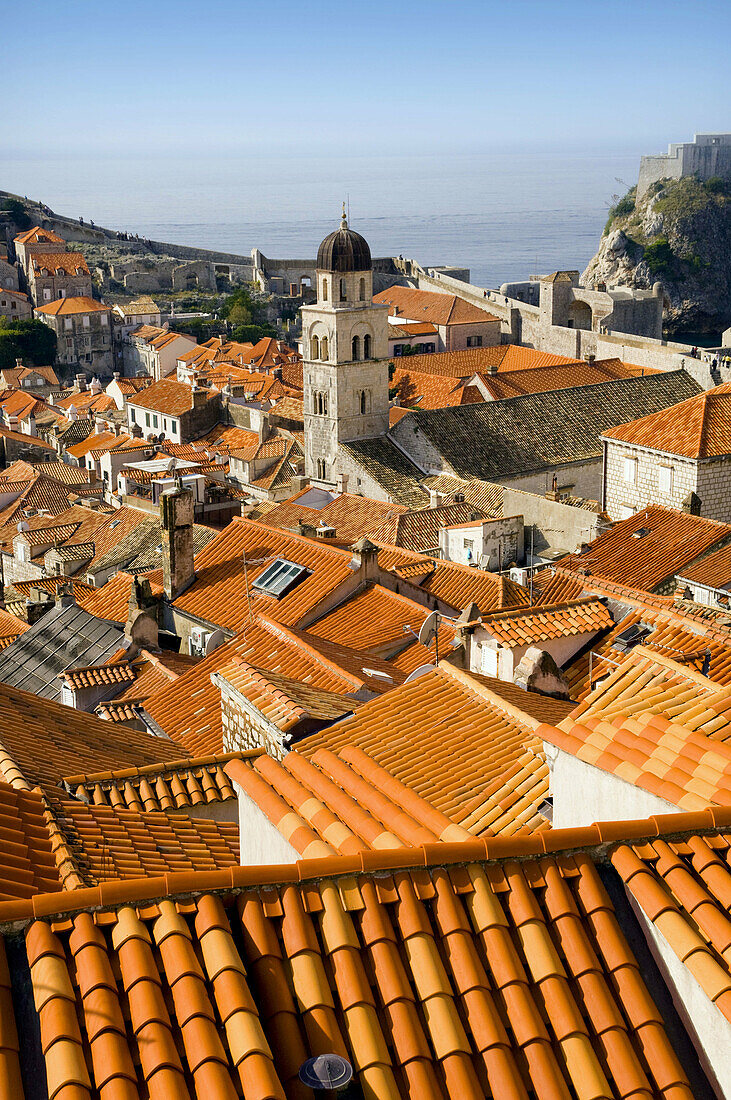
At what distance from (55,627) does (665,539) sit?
30.4 ft

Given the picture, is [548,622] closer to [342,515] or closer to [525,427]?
[342,515]

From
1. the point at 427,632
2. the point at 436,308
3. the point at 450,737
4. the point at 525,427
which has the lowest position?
the point at 436,308

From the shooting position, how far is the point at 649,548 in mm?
18719

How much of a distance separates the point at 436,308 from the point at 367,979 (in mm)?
64305

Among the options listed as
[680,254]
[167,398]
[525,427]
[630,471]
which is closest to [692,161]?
[680,254]

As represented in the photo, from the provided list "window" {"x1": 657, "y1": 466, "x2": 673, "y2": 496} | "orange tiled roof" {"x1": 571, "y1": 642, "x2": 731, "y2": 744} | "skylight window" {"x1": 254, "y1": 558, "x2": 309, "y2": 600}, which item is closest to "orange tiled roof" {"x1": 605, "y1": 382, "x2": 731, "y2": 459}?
"window" {"x1": 657, "y1": 466, "x2": 673, "y2": 496}

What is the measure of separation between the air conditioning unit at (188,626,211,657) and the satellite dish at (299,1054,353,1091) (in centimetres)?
1181

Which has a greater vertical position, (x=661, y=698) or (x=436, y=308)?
(x=661, y=698)

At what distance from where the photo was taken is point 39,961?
312 cm

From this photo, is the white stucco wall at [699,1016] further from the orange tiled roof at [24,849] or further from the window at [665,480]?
the window at [665,480]

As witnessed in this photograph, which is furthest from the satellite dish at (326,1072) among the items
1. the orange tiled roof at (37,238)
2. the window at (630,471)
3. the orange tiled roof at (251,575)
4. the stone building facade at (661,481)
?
the orange tiled roof at (37,238)

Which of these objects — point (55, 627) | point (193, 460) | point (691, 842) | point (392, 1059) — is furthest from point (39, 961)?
point (193, 460)

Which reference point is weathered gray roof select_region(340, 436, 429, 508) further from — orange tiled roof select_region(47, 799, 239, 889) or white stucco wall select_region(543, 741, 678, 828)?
white stucco wall select_region(543, 741, 678, 828)

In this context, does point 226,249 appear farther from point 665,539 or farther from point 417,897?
point 417,897
